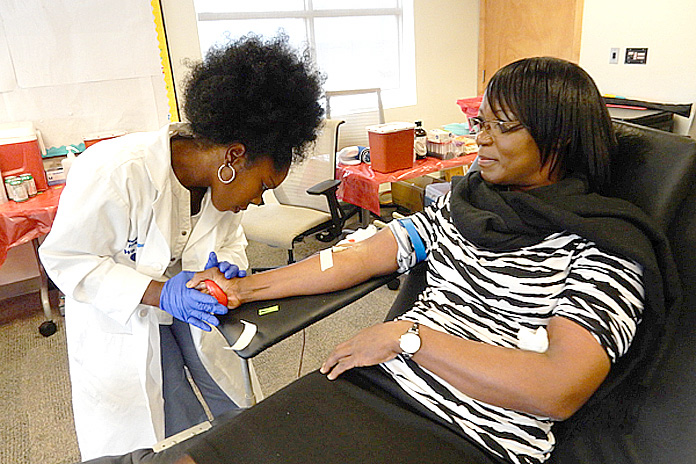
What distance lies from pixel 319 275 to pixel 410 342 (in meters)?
0.32

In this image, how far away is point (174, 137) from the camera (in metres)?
1.21

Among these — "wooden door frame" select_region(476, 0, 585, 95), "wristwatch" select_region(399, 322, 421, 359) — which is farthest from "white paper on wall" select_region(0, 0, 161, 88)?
"wooden door frame" select_region(476, 0, 585, 95)

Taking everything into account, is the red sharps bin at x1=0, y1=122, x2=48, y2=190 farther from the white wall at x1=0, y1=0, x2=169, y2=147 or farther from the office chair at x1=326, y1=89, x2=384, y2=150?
the office chair at x1=326, y1=89, x2=384, y2=150

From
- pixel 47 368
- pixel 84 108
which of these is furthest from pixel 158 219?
pixel 84 108

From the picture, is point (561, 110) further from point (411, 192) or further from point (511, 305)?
point (411, 192)

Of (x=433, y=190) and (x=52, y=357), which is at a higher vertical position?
(x=433, y=190)

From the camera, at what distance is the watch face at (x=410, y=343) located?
39.7 inches

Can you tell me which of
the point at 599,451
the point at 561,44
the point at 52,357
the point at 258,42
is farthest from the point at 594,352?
the point at 561,44

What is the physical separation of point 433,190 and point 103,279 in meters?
1.96

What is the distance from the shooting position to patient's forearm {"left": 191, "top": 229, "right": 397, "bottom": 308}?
1.19 meters

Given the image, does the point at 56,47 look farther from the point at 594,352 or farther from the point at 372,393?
the point at 594,352

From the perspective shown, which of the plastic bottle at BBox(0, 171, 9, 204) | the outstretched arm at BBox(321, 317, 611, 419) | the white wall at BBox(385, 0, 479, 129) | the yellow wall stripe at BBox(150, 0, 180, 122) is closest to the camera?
the outstretched arm at BBox(321, 317, 611, 419)

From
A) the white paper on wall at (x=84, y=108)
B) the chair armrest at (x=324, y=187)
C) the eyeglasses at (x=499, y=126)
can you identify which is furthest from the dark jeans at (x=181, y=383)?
the white paper on wall at (x=84, y=108)

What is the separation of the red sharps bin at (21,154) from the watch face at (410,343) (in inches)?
85.6
